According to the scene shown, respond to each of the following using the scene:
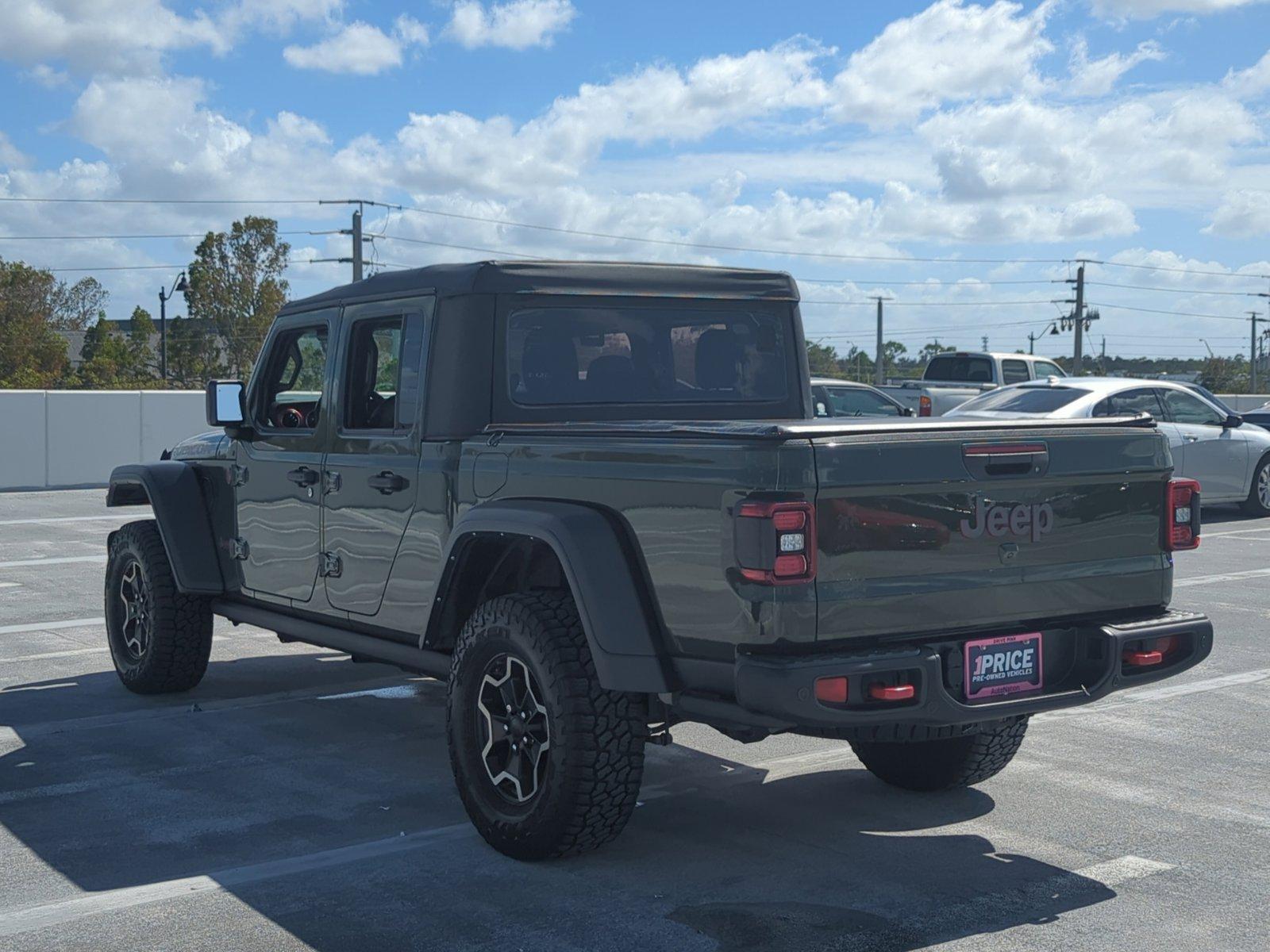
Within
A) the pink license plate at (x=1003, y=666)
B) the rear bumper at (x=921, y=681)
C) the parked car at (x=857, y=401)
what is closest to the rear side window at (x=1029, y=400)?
the parked car at (x=857, y=401)

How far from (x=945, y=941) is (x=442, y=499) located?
2.44 m

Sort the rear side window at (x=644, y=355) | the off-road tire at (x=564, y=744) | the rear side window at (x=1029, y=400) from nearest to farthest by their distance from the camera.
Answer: the off-road tire at (x=564, y=744), the rear side window at (x=644, y=355), the rear side window at (x=1029, y=400)

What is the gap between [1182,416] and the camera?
55.4ft

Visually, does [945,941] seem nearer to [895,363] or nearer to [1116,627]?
[1116,627]

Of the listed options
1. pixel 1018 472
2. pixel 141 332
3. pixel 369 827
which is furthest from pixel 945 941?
pixel 141 332

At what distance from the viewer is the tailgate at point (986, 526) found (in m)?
4.41

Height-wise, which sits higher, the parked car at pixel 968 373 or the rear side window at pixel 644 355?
the parked car at pixel 968 373

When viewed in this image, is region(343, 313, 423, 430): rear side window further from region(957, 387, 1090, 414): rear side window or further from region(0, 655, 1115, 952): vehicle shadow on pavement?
region(957, 387, 1090, 414): rear side window

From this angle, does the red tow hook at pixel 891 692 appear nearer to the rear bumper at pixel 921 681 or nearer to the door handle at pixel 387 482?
the rear bumper at pixel 921 681

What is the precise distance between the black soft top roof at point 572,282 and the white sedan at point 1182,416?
842 centimetres

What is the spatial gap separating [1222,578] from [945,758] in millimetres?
7634

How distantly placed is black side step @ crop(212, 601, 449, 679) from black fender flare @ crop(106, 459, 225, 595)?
0.64 ft

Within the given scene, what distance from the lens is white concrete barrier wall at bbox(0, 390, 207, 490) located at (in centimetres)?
2206

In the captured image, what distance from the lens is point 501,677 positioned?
5156 mm
